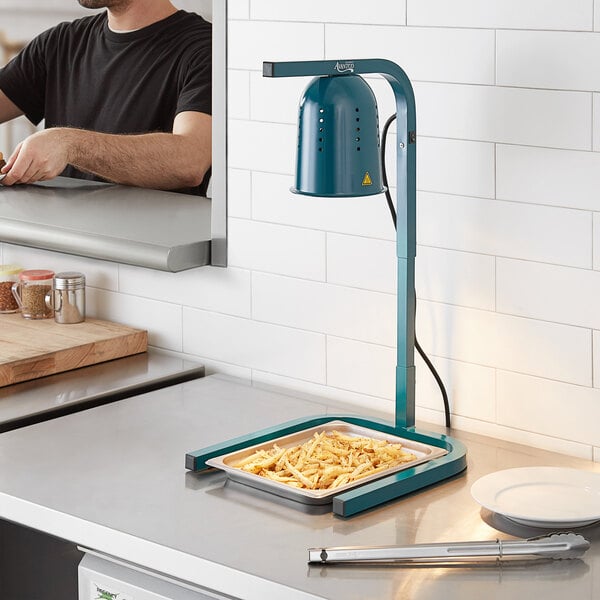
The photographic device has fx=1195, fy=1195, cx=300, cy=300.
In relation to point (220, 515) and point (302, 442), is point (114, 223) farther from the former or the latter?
point (220, 515)

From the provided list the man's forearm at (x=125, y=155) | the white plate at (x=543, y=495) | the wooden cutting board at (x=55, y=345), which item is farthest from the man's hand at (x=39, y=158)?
the white plate at (x=543, y=495)

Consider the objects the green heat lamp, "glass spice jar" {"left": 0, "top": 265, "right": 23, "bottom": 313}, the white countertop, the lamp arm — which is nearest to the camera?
the white countertop

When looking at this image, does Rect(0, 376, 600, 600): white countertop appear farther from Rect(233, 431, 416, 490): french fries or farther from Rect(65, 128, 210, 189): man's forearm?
Rect(65, 128, 210, 189): man's forearm

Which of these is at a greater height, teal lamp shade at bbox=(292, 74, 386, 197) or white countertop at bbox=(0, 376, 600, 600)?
teal lamp shade at bbox=(292, 74, 386, 197)

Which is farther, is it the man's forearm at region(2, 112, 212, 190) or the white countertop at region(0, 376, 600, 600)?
the man's forearm at region(2, 112, 212, 190)

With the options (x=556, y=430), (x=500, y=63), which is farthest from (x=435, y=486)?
(x=500, y=63)

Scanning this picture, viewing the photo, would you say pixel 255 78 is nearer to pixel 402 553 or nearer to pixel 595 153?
pixel 595 153

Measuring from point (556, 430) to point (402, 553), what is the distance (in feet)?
1.64

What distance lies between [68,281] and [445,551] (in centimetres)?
118

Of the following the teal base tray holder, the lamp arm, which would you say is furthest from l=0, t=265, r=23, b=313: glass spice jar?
the lamp arm

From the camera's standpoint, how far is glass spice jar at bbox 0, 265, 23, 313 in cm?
246

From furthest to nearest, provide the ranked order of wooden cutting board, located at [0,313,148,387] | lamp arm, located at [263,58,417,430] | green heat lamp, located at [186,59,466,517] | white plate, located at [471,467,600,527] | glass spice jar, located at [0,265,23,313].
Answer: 1. glass spice jar, located at [0,265,23,313]
2. wooden cutting board, located at [0,313,148,387]
3. lamp arm, located at [263,58,417,430]
4. green heat lamp, located at [186,59,466,517]
5. white plate, located at [471,467,600,527]

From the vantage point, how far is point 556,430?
182cm

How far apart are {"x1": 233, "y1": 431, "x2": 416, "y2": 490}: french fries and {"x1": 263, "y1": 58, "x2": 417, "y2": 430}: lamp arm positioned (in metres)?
0.09
